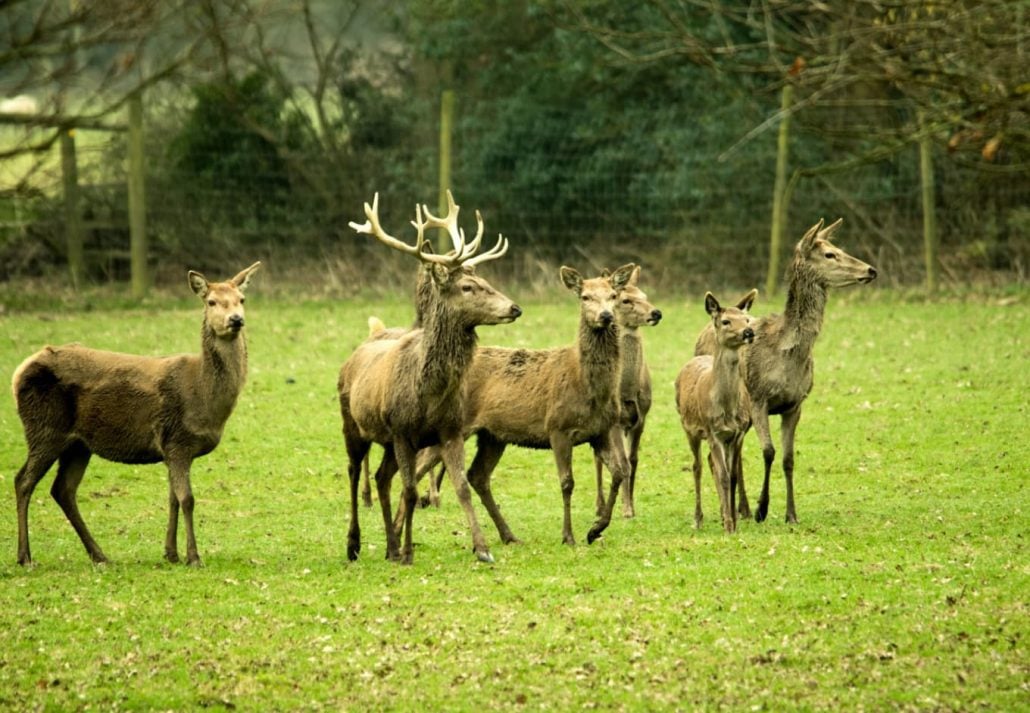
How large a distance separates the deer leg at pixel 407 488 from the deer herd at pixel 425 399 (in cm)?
1

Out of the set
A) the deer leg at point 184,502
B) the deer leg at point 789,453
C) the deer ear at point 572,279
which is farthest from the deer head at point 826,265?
the deer leg at point 184,502

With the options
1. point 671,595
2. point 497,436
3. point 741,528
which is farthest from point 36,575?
point 741,528

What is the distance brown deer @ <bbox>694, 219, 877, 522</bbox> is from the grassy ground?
26.4 inches

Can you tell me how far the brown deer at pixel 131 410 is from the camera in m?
10.5

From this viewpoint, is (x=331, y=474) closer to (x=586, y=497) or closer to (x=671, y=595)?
(x=586, y=497)

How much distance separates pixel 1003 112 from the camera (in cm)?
543

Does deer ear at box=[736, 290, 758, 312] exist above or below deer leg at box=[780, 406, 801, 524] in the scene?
above

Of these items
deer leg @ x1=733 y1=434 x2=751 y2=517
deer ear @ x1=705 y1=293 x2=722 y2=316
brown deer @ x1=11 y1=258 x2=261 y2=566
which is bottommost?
deer leg @ x1=733 y1=434 x2=751 y2=517

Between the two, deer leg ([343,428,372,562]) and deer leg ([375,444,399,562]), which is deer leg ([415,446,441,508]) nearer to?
deer leg ([343,428,372,562])

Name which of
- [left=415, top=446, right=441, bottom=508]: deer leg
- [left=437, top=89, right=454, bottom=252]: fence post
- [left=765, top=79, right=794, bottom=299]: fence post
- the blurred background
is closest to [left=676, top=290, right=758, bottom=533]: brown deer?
[left=415, top=446, right=441, bottom=508]: deer leg

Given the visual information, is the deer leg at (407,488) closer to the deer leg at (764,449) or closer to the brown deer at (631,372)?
the brown deer at (631,372)

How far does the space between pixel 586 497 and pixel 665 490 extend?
2.29ft

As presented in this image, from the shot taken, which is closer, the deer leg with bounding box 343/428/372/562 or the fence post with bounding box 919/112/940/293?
the deer leg with bounding box 343/428/372/562

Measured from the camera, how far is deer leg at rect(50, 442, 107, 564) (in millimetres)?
10570
